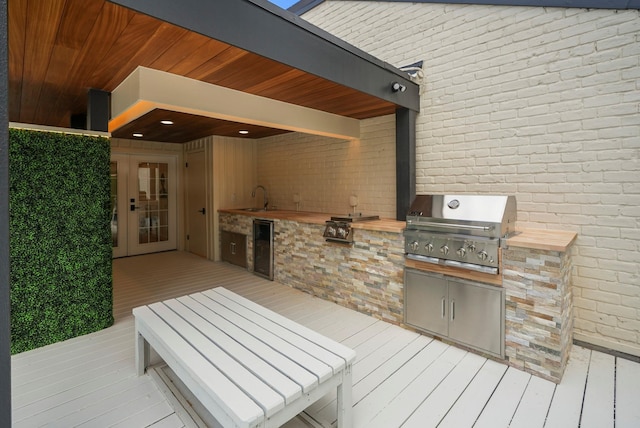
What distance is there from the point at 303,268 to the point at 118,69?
111 inches

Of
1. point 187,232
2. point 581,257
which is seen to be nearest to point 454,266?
point 581,257

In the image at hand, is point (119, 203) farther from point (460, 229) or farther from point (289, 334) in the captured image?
point (460, 229)

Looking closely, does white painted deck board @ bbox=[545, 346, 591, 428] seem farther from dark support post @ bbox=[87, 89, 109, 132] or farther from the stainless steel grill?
dark support post @ bbox=[87, 89, 109, 132]

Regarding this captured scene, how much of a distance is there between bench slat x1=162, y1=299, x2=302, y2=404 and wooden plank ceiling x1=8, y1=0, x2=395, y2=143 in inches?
73.2

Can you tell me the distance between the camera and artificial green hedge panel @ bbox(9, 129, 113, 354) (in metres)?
2.50

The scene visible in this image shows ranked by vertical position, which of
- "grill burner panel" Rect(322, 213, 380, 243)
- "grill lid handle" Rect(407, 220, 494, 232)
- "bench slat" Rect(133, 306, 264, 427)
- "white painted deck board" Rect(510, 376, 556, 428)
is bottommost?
"white painted deck board" Rect(510, 376, 556, 428)

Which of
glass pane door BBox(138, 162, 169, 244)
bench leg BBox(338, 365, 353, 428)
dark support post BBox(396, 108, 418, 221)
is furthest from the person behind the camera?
glass pane door BBox(138, 162, 169, 244)

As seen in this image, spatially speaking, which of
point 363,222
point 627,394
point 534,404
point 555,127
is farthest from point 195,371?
point 555,127

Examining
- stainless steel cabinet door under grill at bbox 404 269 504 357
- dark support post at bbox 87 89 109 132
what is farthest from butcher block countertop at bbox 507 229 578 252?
dark support post at bbox 87 89 109 132

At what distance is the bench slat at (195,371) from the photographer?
1.25 metres

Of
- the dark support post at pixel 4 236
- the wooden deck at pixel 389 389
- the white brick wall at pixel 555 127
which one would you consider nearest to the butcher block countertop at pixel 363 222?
the white brick wall at pixel 555 127

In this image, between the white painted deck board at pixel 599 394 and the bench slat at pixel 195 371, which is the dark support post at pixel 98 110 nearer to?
the bench slat at pixel 195 371

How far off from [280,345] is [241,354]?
0.22m

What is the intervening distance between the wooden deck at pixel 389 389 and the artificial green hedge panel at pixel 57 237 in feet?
0.65
